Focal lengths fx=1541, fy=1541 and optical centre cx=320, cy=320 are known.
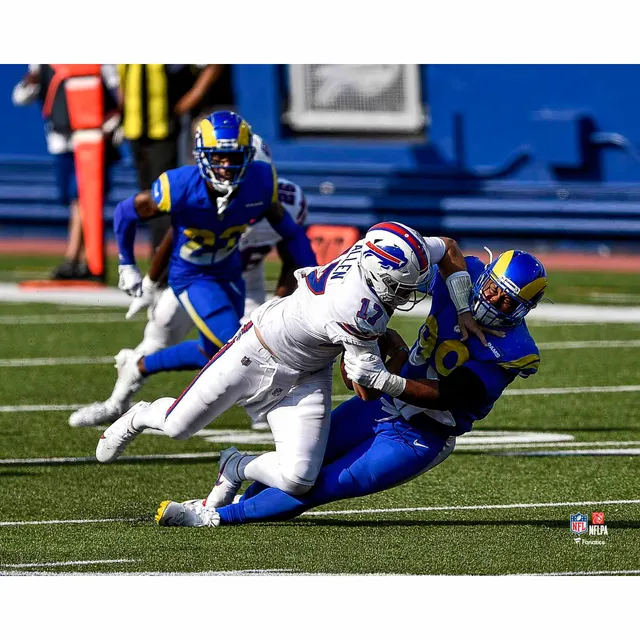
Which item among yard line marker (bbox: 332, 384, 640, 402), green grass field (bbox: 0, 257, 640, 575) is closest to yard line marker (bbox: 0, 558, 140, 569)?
green grass field (bbox: 0, 257, 640, 575)

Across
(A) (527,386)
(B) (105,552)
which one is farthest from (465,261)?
(A) (527,386)

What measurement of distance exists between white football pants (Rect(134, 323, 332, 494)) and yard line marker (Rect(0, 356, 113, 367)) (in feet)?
15.9

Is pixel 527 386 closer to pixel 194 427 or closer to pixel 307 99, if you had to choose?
pixel 194 427

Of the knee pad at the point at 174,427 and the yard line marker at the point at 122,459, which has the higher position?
the knee pad at the point at 174,427

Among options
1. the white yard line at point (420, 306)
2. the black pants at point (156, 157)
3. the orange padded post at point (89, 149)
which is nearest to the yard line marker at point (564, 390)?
the white yard line at point (420, 306)

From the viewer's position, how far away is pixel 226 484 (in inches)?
245

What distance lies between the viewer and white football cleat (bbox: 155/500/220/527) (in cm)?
605

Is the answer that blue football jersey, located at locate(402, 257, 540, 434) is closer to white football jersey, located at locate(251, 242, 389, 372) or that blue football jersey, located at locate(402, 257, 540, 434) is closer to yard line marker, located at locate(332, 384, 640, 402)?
white football jersey, located at locate(251, 242, 389, 372)

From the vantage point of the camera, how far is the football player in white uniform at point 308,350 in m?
5.66

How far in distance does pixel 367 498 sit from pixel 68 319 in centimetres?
656

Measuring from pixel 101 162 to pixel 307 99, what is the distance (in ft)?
9.09

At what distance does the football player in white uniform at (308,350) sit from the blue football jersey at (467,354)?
0.06m

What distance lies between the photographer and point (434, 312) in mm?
6074

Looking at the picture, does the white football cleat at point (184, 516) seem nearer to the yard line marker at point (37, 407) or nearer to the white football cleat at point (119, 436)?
the white football cleat at point (119, 436)
